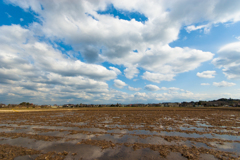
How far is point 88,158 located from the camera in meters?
7.48

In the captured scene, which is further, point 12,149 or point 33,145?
point 33,145

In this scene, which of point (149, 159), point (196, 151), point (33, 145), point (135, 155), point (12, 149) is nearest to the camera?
point (149, 159)

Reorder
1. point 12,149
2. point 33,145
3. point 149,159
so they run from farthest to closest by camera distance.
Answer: point 33,145 → point 12,149 → point 149,159

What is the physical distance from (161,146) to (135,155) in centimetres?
287

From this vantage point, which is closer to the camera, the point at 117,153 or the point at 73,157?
the point at 73,157

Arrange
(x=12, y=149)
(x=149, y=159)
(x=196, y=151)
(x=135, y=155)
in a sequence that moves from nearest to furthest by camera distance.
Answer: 1. (x=149, y=159)
2. (x=135, y=155)
3. (x=196, y=151)
4. (x=12, y=149)

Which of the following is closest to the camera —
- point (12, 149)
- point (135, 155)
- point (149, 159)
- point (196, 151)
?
point (149, 159)

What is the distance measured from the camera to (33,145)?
991cm

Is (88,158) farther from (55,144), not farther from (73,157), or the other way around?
(55,144)

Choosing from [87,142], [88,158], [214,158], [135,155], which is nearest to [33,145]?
[87,142]

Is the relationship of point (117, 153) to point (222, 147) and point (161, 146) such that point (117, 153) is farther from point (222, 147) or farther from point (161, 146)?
point (222, 147)

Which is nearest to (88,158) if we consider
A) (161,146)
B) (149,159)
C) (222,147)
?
(149,159)

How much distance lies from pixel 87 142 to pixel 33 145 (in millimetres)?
4897

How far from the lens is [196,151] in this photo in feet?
27.6
